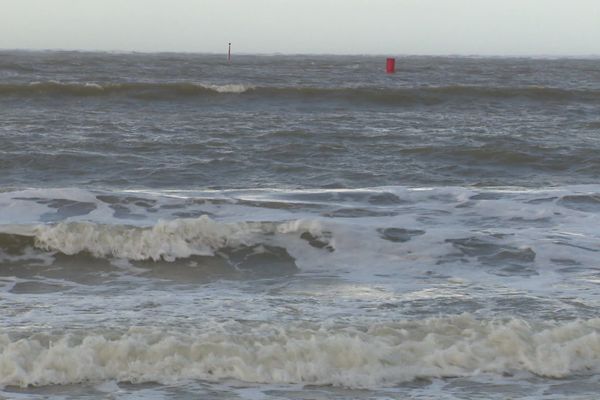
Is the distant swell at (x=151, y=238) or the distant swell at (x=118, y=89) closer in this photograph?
the distant swell at (x=151, y=238)

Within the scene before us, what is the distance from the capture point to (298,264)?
813cm

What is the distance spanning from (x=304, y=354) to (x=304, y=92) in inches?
818

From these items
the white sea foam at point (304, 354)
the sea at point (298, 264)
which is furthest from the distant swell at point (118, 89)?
the white sea foam at point (304, 354)

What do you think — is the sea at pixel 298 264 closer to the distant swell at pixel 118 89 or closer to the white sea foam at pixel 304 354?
the white sea foam at pixel 304 354

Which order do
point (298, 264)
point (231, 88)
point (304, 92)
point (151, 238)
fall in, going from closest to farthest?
point (298, 264) < point (151, 238) < point (304, 92) < point (231, 88)

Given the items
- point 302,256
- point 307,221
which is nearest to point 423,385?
point 302,256

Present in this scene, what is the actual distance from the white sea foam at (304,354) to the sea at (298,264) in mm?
12

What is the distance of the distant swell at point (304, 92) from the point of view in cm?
2480

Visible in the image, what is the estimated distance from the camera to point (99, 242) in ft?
28.1

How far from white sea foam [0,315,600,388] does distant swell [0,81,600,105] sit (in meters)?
19.0

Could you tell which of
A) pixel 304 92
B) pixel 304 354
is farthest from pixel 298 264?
pixel 304 92

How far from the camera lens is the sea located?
17.2 ft

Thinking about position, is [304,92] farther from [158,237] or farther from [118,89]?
[158,237]

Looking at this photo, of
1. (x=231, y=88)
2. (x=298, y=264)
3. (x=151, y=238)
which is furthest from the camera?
(x=231, y=88)
